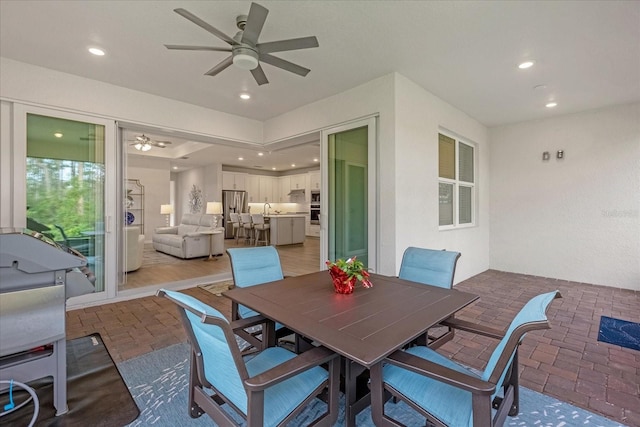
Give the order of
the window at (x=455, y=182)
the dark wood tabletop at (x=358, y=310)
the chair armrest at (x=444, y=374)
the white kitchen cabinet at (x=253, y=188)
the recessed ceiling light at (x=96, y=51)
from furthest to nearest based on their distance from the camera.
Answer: the white kitchen cabinet at (x=253, y=188) → the window at (x=455, y=182) → the recessed ceiling light at (x=96, y=51) → the dark wood tabletop at (x=358, y=310) → the chair armrest at (x=444, y=374)

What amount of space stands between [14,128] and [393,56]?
4.13 meters

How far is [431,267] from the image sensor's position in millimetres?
2311

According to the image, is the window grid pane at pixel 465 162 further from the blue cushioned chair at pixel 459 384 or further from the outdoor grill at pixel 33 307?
the outdoor grill at pixel 33 307

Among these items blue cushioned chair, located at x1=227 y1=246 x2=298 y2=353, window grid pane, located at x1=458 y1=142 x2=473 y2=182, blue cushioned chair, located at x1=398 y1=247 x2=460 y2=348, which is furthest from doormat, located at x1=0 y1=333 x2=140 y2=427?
window grid pane, located at x1=458 y1=142 x2=473 y2=182

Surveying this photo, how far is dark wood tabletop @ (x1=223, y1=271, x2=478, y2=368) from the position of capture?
1221mm

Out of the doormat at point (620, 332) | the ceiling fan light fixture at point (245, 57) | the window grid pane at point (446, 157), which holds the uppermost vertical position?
the ceiling fan light fixture at point (245, 57)

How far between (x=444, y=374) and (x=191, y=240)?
265 inches

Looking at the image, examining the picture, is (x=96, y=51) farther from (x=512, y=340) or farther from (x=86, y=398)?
(x=512, y=340)

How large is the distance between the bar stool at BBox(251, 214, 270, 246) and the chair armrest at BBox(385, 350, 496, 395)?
7910 millimetres

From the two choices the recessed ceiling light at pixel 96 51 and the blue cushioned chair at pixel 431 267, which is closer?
the blue cushioned chair at pixel 431 267

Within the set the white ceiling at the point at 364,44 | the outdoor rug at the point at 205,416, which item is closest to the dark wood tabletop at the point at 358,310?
the outdoor rug at the point at 205,416

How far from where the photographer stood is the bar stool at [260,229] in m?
8.86

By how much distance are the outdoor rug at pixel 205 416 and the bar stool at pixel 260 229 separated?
6732mm

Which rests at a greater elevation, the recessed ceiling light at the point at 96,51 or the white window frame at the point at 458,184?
the recessed ceiling light at the point at 96,51
